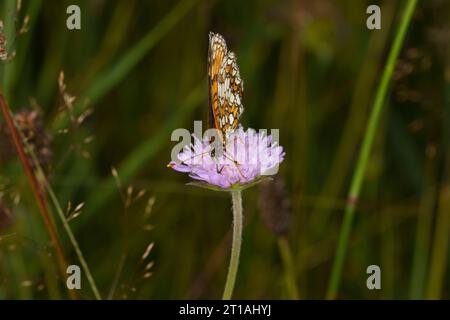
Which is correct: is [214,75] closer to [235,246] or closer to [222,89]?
[222,89]

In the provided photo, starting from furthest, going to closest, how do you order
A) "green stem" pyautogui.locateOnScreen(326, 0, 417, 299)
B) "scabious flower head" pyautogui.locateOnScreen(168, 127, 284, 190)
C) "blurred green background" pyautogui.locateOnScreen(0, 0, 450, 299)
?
"blurred green background" pyautogui.locateOnScreen(0, 0, 450, 299), "green stem" pyautogui.locateOnScreen(326, 0, 417, 299), "scabious flower head" pyautogui.locateOnScreen(168, 127, 284, 190)

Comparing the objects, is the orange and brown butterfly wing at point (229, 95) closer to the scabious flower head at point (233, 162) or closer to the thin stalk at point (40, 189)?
the scabious flower head at point (233, 162)

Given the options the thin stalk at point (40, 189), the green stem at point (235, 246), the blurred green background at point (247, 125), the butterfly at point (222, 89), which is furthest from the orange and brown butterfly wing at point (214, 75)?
the blurred green background at point (247, 125)

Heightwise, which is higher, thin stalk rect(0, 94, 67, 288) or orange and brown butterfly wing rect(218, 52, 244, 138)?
orange and brown butterfly wing rect(218, 52, 244, 138)

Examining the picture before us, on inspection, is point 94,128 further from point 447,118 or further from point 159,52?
point 447,118

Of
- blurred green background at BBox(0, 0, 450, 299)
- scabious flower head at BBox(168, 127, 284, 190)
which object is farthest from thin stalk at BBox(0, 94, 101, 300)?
blurred green background at BBox(0, 0, 450, 299)

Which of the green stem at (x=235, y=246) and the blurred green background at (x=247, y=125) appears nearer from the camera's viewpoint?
the green stem at (x=235, y=246)

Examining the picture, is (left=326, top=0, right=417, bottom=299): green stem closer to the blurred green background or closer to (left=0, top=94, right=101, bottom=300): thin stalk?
the blurred green background


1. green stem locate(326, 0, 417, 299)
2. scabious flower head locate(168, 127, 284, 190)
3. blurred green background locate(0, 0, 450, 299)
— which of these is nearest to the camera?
scabious flower head locate(168, 127, 284, 190)
